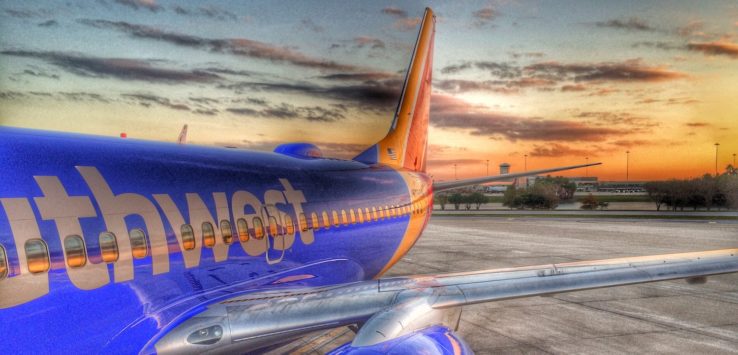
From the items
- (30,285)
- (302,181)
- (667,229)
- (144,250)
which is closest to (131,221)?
(144,250)

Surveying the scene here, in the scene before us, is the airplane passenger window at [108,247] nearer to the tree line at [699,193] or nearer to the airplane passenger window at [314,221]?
the airplane passenger window at [314,221]

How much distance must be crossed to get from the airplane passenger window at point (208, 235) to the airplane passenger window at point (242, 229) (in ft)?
1.78

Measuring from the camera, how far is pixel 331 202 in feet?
34.8

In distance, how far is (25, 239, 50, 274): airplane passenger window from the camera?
16.4 ft

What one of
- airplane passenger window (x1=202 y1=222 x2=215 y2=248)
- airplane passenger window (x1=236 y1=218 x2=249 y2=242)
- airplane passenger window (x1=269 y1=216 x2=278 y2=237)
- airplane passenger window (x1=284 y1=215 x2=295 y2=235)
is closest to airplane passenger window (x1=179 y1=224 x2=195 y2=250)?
airplane passenger window (x1=202 y1=222 x2=215 y2=248)

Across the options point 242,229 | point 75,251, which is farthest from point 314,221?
point 75,251

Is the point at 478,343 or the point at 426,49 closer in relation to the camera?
the point at 478,343

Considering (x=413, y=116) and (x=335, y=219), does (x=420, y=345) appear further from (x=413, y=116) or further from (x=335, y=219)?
(x=413, y=116)

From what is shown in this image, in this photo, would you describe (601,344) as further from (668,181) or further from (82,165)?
(668,181)

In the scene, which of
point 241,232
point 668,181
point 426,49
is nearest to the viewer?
point 241,232

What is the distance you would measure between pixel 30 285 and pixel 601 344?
923 cm

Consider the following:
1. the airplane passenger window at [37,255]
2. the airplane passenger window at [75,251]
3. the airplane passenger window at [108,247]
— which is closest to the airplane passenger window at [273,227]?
the airplane passenger window at [108,247]

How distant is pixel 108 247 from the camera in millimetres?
5715

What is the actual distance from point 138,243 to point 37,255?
3.59 ft
